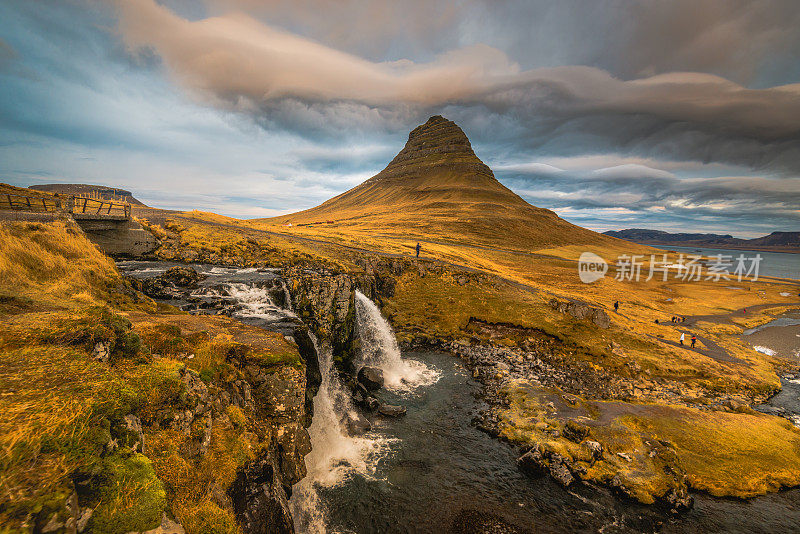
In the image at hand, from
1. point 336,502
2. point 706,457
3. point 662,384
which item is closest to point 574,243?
point 662,384

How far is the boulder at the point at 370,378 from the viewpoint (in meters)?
26.3

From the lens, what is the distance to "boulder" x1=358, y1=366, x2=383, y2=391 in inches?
1037

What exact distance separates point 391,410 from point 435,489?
6.93 meters

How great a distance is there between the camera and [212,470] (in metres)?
9.99

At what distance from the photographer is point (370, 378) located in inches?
1043

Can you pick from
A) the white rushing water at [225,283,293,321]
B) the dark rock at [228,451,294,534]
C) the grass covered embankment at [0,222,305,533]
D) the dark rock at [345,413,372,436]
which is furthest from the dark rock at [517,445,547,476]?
the white rushing water at [225,283,293,321]

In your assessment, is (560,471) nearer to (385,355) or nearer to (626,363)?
(385,355)

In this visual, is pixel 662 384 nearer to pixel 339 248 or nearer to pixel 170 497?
pixel 170 497

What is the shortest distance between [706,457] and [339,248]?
4780cm

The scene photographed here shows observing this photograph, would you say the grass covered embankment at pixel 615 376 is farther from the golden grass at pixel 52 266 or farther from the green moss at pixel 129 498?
the green moss at pixel 129 498

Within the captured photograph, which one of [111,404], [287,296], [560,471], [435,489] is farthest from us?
[287,296]

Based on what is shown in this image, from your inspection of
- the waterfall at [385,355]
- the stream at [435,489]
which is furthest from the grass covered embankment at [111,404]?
the waterfall at [385,355]

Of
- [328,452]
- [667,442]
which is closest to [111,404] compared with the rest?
[328,452]

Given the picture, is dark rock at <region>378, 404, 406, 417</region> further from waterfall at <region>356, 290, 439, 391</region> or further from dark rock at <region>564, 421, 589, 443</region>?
dark rock at <region>564, 421, 589, 443</region>
